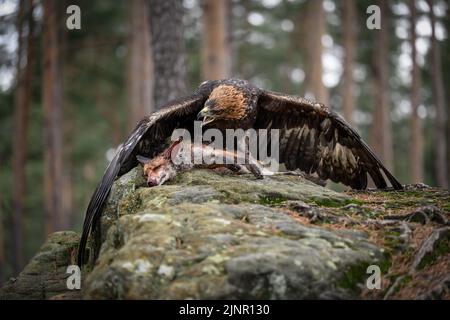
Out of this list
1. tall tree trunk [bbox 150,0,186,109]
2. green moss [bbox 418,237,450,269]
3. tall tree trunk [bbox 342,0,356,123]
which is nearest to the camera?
green moss [bbox 418,237,450,269]

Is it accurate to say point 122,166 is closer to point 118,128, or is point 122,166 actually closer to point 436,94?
point 436,94

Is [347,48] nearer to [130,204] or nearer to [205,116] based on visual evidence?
[205,116]

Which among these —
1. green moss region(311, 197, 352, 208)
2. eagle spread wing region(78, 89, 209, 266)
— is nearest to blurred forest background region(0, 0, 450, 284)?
eagle spread wing region(78, 89, 209, 266)

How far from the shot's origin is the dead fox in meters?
4.73

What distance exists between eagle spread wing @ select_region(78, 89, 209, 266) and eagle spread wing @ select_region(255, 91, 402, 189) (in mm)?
926

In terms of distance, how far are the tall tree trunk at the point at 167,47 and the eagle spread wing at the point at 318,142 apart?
314 centimetres

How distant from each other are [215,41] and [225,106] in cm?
638

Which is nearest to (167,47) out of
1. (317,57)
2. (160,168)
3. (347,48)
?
(160,168)

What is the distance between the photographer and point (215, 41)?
11.3m

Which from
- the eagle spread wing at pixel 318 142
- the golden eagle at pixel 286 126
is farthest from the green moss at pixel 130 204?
the eagle spread wing at pixel 318 142

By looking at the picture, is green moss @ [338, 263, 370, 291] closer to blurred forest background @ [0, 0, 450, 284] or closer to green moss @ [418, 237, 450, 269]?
green moss @ [418, 237, 450, 269]

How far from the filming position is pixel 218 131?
5.57 metres

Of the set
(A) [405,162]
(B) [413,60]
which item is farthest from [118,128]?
(A) [405,162]

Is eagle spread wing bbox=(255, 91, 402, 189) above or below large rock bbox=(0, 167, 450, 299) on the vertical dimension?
above
